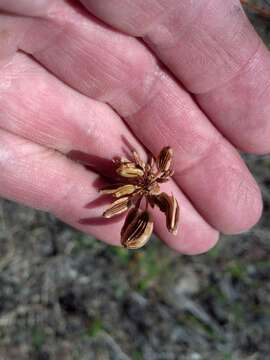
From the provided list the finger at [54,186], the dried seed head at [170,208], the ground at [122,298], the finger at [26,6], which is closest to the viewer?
the finger at [26,6]

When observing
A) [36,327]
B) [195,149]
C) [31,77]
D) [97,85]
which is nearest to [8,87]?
[31,77]

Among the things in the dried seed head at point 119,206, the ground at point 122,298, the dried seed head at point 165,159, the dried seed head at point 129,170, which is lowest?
the ground at point 122,298

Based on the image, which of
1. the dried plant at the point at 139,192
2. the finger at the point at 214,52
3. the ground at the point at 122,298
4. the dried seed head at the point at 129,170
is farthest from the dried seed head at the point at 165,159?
the ground at the point at 122,298

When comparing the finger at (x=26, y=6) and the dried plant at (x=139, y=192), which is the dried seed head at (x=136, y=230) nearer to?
the dried plant at (x=139, y=192)

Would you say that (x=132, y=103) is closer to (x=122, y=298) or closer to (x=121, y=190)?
(x=121, y=190)

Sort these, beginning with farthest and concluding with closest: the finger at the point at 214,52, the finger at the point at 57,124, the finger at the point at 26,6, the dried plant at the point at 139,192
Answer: the finger at the point at 57,124
the dried plant at the point at 139,192
the finger at the point at 214,52
the finger at the point at 26,6

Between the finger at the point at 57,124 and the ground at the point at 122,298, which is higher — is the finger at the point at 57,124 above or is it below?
above

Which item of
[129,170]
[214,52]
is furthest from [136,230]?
[214,52]
